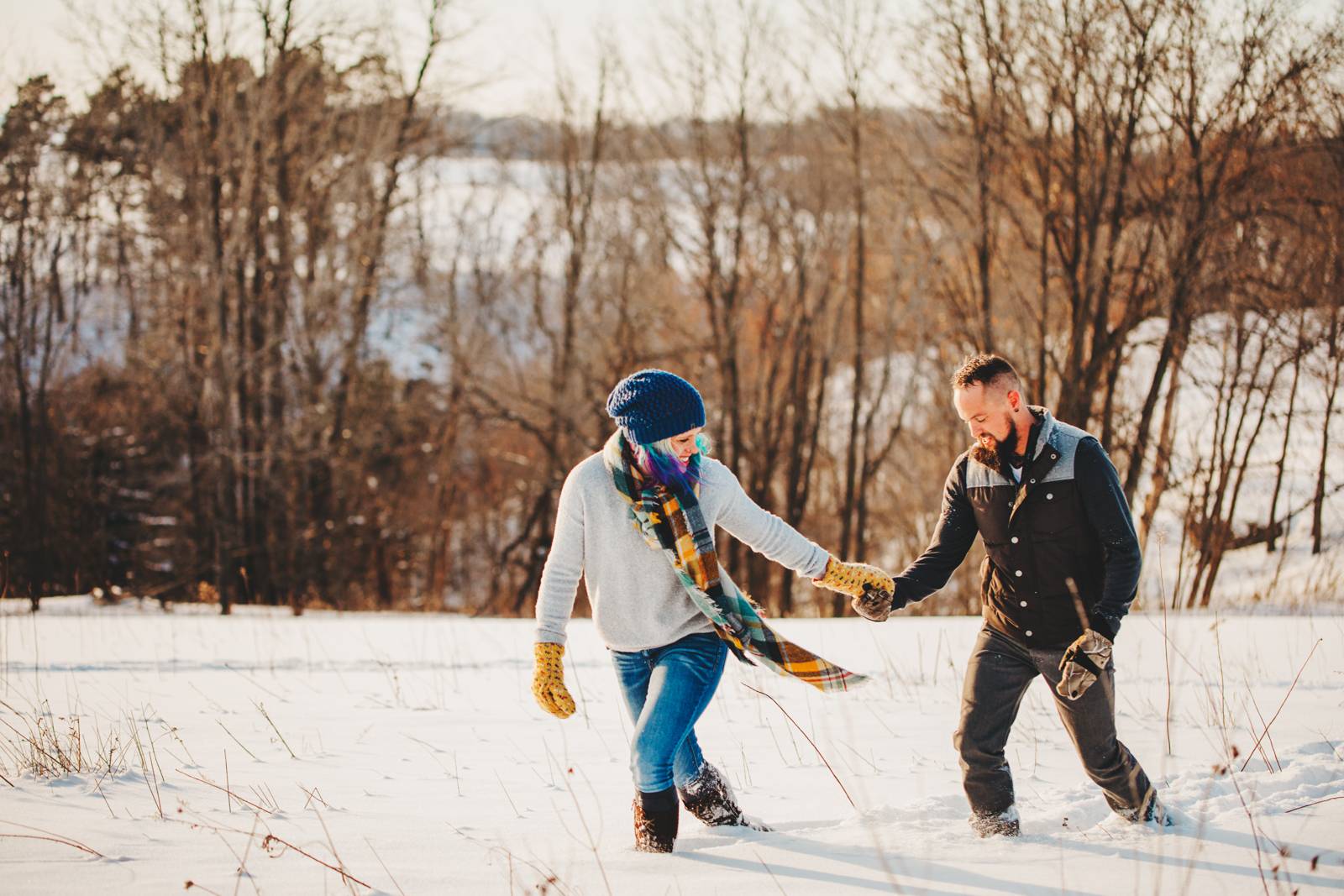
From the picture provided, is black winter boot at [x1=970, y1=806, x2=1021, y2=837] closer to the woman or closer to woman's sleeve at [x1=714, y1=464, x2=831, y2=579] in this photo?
the woman

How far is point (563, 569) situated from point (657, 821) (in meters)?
0.85

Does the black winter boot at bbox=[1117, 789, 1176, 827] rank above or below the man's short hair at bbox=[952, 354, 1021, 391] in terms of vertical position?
below

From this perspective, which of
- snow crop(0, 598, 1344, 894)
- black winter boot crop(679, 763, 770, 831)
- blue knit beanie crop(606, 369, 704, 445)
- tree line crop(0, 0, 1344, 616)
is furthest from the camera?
tree line crop(0, 0, 1344, 616)

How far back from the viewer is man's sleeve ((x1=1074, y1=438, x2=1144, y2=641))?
329 cm

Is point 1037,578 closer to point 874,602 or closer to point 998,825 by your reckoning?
point 874,602

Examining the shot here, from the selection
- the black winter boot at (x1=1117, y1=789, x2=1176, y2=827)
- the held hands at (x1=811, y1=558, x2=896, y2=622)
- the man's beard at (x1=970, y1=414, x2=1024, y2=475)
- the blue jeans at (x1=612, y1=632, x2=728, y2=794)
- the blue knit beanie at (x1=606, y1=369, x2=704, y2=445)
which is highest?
the blue knit beanie at (x1=606, y1=369, x2=704, y2=445)

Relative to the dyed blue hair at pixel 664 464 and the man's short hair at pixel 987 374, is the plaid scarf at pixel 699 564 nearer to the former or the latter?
the dyed blue hair at pixel 664 464

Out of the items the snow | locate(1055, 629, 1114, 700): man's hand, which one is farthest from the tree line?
locate(1055, 629, 1114, 700): man's hand

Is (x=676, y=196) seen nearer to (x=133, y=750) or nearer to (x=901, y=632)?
(x=901, y=632)

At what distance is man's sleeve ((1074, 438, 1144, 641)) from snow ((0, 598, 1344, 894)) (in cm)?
23

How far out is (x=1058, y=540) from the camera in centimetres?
344

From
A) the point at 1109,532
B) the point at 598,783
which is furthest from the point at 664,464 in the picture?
the point at 598,783

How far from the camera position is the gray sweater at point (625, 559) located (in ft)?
11.4

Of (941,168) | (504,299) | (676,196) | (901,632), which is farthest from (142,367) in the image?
(901,632)
